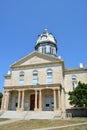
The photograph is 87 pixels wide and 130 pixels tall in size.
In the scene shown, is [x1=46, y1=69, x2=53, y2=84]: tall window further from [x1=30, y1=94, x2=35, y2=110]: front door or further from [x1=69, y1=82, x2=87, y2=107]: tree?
[x1=69, y1=82, x2=87, y2=107]: tree

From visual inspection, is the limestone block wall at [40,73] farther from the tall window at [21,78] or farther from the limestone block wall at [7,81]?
the limestone block wall at [7,81]

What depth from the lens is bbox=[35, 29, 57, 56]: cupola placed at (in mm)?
39997

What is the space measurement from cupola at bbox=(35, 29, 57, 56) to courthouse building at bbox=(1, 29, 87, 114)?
7315 millimetres

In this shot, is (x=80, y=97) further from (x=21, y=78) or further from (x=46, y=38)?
(x=46, y=38)

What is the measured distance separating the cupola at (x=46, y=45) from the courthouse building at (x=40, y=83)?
7.31m

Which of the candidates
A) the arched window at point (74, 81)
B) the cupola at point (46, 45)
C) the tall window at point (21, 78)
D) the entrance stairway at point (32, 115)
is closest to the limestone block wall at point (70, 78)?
the arched window at point (74, 81)

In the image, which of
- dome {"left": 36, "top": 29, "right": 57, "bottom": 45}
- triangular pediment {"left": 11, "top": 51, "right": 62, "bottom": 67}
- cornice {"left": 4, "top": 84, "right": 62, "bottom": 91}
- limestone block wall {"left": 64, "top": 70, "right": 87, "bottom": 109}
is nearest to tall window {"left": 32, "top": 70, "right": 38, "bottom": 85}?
cornice {"left": 4, "top": 84, "right": 62, "bottom": 91}

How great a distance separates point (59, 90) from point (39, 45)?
16.7 metres

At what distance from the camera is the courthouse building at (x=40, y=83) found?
1107 inches

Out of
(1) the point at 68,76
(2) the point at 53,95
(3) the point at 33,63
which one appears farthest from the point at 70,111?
(3) the point at 33,63

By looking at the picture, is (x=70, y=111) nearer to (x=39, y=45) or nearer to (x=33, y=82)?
(x=33, y=82)

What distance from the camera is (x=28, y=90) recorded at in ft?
97.2

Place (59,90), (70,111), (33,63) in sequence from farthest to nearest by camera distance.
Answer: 1. (33,63)
2. (70,111)
3. (59,90)

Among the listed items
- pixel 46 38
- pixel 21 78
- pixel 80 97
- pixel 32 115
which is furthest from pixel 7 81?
pixel 80 97
